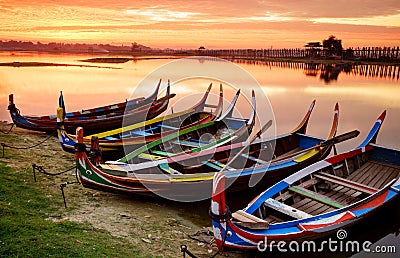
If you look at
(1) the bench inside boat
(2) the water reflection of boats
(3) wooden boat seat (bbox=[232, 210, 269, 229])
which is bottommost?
(1) the bench inside boat

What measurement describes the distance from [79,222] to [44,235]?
0.91 metres

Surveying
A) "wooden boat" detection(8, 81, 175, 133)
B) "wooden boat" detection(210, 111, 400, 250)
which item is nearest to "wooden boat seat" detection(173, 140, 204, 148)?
"wooden boat" detection(210, 111, 400, 250)

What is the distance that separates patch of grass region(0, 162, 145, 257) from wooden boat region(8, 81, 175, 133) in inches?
244

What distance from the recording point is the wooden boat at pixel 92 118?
12586 mm

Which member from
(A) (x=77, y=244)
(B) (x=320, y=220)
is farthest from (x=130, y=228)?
(B) (x=320, y=220)

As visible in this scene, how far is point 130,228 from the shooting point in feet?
20.1

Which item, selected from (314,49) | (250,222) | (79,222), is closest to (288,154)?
(250,222)

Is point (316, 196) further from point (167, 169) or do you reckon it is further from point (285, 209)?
point (167, 169)

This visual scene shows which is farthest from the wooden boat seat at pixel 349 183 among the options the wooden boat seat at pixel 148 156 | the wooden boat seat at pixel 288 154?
the wooden boat seat at pixel 148 156

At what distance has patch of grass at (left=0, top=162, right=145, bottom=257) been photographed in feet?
15.5

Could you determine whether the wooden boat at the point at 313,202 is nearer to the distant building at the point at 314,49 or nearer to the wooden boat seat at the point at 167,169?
the wooden boat seat at the point at 167,169

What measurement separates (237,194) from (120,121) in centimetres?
715

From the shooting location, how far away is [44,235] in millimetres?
5109

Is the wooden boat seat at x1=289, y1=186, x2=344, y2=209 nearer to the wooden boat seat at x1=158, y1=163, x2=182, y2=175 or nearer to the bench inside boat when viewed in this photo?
the bench inside boat
